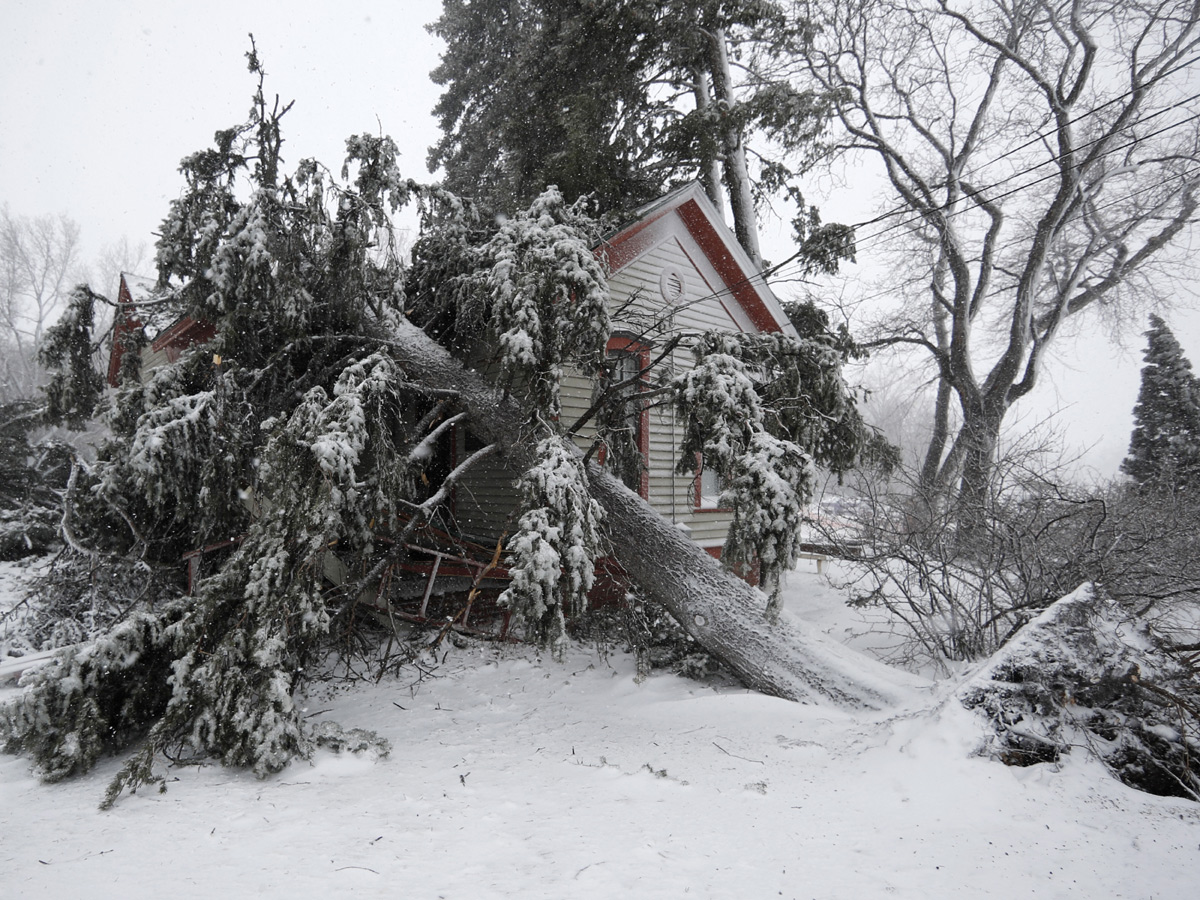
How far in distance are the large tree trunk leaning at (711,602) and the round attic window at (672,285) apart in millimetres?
3845

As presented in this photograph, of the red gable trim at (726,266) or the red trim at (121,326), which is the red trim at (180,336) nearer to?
the red trim at (121,326)

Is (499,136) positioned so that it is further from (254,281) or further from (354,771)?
(354,771)

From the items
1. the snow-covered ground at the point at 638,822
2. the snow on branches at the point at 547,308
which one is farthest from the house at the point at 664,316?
the snow-covered ground at the point at 638,822

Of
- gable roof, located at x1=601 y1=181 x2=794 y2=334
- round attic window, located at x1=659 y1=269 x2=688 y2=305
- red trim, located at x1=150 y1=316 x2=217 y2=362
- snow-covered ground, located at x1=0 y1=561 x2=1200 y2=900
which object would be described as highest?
gable roof, located at x1=601 y1=181 x2=794 y2=334

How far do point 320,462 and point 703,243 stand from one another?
7.43 meters

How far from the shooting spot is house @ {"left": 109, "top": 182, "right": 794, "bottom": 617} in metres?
8.49

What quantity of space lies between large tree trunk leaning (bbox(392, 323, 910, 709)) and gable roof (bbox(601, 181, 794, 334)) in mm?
2723

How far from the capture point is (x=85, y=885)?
2803 mm

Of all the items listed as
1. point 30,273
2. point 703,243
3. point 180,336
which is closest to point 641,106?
point 703,243

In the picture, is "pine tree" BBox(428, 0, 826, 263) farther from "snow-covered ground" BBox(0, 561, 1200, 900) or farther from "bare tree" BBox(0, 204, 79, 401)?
"bare tree" BBox(0, 204, 79, 401)

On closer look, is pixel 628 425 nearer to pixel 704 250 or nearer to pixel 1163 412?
pixel 704 250

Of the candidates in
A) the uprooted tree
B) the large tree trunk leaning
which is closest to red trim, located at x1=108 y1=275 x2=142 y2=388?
the uprooted tree

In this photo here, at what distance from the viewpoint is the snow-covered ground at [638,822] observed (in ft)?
9.50

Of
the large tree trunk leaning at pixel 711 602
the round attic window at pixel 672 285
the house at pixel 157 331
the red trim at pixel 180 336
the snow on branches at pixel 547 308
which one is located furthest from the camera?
the red trim at pixel 180 336
